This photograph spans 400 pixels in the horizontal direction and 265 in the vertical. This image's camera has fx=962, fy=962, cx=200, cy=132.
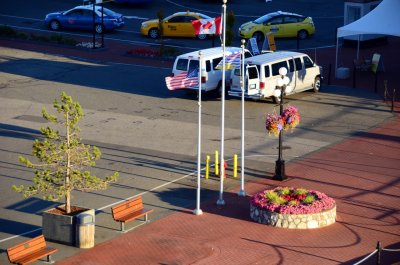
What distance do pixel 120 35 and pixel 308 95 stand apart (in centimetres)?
1579

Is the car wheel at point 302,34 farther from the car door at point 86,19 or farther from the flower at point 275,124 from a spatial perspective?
the flower at point 275,124

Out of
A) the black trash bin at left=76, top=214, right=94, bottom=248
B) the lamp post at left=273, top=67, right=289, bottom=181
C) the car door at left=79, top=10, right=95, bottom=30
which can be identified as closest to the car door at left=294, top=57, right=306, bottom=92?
the lamp post at left=273, top=67, right=289, bottom=181

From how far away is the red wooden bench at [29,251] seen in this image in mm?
20828

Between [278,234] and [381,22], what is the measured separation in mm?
18999

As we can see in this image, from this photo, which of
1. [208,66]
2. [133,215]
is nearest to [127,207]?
[133,215]

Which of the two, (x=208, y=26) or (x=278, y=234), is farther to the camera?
(x=208, y=26)

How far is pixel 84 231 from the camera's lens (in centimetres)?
2236

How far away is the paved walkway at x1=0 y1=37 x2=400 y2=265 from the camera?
21.9m

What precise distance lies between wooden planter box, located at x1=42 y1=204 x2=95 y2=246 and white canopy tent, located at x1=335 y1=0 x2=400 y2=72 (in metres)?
20.5

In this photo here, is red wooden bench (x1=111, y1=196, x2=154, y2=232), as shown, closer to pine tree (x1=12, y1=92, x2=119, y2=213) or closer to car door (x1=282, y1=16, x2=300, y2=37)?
pine tree (x1=12, y1=92, x2=119, y2=213)

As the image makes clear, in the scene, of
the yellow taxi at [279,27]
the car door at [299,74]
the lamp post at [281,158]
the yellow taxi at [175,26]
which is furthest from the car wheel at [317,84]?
the yellow taxi at [175,26]

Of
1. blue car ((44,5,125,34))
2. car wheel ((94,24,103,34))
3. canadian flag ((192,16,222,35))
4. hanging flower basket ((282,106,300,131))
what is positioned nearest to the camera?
canadian flag ((192,16,222,35))

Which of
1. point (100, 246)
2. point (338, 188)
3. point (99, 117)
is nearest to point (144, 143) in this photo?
point (99, 117)

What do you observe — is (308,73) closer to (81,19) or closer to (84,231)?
(81,19)
